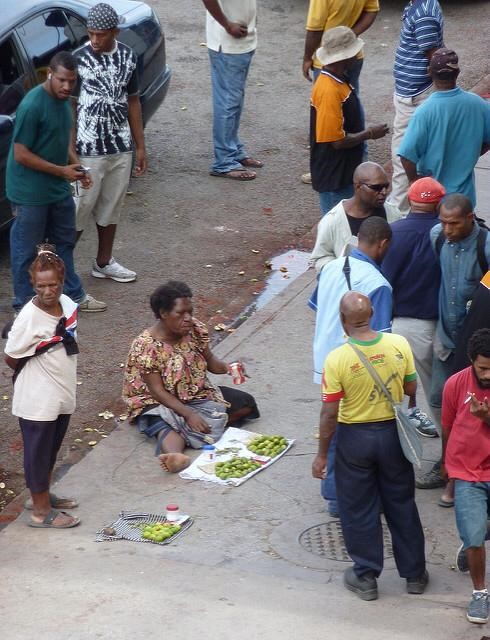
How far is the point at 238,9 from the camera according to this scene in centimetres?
1114

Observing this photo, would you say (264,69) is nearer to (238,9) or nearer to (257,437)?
(238,9)

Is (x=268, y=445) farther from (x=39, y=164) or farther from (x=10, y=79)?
(x=10, y=79)

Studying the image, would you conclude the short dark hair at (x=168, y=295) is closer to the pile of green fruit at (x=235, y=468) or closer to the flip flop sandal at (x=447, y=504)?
the pile of green fruit at (x=235, y=468)

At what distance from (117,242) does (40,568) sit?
461 cm

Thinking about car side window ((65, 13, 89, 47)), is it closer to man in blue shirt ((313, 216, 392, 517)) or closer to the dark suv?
the dark suv

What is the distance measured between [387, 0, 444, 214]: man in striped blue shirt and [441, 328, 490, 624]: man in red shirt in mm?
4348

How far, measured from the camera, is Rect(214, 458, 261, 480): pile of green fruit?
703 centimetres

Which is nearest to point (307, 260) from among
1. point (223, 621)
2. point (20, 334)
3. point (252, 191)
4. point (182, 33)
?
point (252, 191)

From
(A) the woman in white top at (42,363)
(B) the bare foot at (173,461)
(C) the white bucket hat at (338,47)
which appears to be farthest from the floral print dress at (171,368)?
(C) the white bucket hat at (338,47)

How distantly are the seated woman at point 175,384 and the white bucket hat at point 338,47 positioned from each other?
2.52 m

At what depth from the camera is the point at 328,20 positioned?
418 inches

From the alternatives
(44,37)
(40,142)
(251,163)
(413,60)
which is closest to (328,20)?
(413,60)

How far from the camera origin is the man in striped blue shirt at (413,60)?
9664mm

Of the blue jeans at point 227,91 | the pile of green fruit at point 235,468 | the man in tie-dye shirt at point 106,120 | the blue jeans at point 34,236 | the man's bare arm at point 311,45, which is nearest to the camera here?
the pile of green fruit at point 235,468
